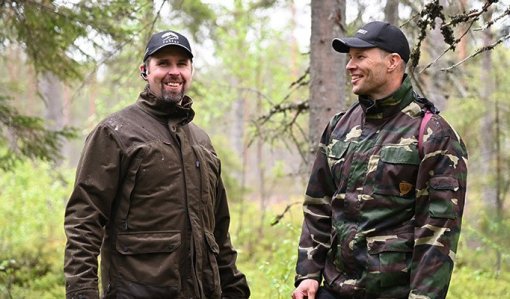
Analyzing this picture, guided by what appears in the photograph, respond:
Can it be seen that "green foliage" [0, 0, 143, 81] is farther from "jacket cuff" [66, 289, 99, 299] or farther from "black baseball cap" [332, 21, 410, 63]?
"jacket cuff" [66, 289, 99, 299]

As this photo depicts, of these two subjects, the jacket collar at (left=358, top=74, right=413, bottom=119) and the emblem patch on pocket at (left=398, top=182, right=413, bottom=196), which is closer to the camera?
the emblem patch on pocket at (left=398, top=182, right=413, bottom=196)

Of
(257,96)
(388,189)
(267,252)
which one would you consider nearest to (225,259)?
(388,189)

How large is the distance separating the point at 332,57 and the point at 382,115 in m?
3.00

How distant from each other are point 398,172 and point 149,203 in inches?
57.0

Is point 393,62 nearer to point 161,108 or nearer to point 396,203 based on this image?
point 396,203

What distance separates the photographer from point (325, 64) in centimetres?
625

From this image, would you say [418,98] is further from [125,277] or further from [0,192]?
[0,192]

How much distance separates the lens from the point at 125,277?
3461mm

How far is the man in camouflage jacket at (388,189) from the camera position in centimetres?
307

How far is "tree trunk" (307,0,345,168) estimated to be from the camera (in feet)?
20.5

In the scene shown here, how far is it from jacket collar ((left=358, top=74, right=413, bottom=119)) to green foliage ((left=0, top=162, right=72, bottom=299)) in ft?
23.1

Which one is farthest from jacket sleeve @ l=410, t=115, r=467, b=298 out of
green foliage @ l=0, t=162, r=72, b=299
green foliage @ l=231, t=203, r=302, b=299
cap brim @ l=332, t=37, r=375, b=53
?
green foliage @ l=0, t=162, r=72, b=299

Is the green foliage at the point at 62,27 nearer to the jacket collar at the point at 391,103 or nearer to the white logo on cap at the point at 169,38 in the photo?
the white logo on cap at the point at 169,38


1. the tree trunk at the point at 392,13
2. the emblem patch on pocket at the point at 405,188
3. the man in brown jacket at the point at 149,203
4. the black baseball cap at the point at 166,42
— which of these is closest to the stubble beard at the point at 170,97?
the man in brown jacket at the point at 149,203
